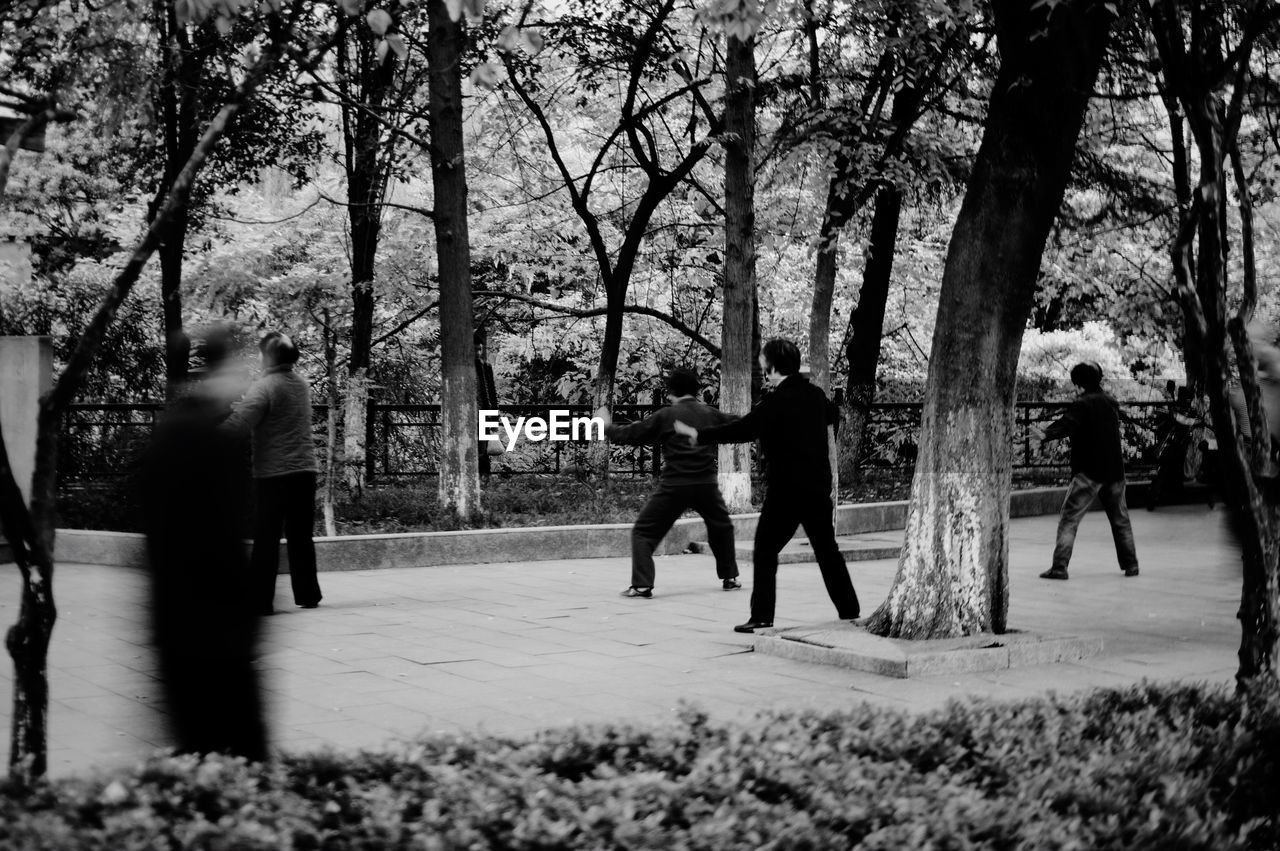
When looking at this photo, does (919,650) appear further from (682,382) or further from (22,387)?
(22,387)

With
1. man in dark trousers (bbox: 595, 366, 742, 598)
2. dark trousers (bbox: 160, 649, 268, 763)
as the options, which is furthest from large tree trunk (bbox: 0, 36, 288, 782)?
man in dark trousers (bbox: 595, 366, 742, 598)

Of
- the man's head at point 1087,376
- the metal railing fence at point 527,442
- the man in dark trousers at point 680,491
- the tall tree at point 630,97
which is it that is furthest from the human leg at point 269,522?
the tall tree at point 630,97

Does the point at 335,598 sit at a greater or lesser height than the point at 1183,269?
lesser

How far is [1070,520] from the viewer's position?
12.7 meters

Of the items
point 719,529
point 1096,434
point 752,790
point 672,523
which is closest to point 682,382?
point 672,523

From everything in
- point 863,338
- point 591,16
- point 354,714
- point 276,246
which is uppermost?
point 591,16

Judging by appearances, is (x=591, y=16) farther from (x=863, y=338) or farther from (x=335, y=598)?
(x=335, y=598)

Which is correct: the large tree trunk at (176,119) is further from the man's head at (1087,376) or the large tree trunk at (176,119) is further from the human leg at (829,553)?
the man's head at (1087,376)

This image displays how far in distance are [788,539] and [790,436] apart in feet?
2.23

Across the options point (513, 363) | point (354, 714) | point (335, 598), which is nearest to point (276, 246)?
point (513, 363)

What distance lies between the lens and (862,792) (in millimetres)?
4074

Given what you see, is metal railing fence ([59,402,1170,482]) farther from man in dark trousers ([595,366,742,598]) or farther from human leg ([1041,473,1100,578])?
man in dark trousers ([595,366,742,598])

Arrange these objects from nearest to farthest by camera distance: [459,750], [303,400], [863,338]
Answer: [459,750] → [303,400] → [863,338]

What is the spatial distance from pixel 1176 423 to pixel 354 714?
1714cm
